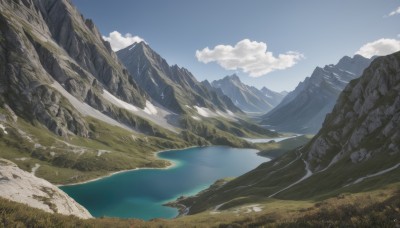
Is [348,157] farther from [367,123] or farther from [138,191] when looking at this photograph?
[138,191]

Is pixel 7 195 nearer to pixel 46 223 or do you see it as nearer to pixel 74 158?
pixel 46 223

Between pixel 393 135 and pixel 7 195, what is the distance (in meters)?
84.9

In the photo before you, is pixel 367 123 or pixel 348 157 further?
pixel 367 123

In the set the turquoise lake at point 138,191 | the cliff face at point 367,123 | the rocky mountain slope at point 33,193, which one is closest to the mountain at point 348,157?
the cliff face at point 367,123

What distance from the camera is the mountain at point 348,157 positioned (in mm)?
70438

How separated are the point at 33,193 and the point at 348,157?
8716cm

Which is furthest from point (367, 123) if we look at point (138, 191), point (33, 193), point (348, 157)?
point (138, 191)

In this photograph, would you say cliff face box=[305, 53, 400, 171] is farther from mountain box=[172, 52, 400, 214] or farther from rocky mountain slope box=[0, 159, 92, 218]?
rocky mountain slope box=[0, 159, 92, 218]

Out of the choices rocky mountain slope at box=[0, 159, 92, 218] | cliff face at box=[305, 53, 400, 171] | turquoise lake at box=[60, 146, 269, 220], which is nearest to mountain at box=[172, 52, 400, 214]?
cliff face at box=[305, 53, 400, 171]

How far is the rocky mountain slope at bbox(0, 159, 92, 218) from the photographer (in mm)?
26953

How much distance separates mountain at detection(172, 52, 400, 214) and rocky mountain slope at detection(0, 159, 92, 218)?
151ft

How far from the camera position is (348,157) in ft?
297

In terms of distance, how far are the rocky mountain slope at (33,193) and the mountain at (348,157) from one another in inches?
1815

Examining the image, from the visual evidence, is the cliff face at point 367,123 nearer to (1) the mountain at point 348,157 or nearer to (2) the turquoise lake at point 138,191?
(1) the mountain at point 348,157
